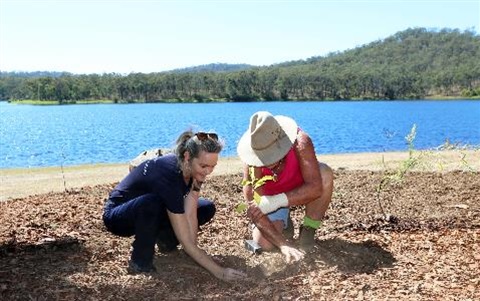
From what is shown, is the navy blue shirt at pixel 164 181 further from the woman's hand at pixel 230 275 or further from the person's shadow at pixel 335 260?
the person's shadow at pixel 335 260

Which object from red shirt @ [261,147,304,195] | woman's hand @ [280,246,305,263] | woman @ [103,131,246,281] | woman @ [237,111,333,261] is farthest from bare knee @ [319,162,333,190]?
woman @ [103,131,246,281]

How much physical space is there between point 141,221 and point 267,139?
1212 mm

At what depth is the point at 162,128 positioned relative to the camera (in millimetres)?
70000

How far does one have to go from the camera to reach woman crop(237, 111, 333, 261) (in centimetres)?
499

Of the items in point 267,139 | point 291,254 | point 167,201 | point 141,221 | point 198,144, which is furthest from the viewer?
point 267,139

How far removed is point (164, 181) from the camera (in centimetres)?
458

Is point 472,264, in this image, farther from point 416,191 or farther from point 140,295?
point 416,191

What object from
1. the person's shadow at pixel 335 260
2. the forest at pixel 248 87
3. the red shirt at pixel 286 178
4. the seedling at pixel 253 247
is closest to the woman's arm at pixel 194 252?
the person's shadow at pixel 335 260

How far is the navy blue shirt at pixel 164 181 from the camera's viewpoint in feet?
14.9

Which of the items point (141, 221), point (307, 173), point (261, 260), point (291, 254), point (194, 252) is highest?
point (307, 173)

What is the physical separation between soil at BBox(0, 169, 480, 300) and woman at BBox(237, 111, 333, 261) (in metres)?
0.21

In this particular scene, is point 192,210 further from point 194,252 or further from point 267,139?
point 267,139

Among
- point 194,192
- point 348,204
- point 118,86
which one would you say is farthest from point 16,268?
point 118,86

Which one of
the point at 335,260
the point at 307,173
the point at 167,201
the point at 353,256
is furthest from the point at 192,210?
the point at 353,256
